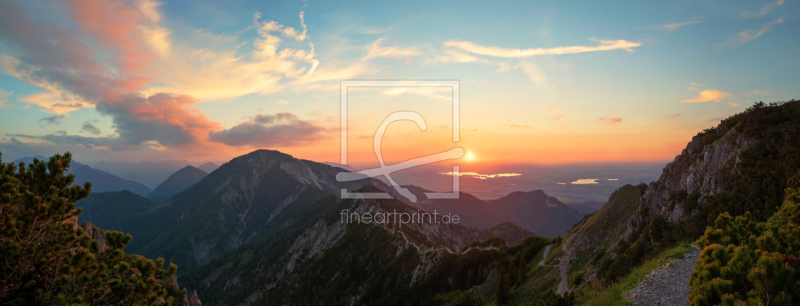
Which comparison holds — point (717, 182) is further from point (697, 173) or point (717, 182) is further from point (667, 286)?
point (667, 286)

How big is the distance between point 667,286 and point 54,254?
118 ft

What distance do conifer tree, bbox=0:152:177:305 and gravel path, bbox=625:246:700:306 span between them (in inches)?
1097

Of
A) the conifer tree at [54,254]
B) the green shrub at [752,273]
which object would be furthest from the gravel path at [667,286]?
the conifer tree at [54,254]

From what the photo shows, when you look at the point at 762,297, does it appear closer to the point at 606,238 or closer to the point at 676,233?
the point at 676,233

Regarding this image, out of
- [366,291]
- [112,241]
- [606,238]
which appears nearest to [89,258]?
[112,241]

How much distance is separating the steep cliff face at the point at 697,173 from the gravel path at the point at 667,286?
16.2 m

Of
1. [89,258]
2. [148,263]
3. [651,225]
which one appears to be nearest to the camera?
[89,258]

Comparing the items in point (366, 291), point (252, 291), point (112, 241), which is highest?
point (112, 241)

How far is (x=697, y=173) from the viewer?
116 feet

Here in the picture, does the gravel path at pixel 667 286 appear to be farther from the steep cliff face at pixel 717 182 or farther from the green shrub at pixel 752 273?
the steep cliff face at pixel 717 182

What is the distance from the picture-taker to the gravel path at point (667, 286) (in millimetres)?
17250

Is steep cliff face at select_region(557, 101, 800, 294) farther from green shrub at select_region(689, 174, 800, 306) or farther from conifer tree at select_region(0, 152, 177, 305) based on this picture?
conifer tree at select_region(0, 152, 177, 305)

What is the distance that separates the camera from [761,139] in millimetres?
30281

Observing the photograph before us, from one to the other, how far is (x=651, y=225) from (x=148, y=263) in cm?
4861
